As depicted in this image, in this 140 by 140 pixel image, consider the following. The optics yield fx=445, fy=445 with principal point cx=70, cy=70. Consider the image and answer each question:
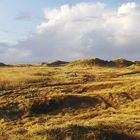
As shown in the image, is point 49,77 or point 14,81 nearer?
point 14,81

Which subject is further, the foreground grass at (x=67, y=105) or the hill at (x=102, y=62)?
the hill at (x=102, y=62)

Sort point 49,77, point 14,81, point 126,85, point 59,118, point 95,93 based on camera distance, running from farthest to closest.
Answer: point 49,77 → point 14,81 → point 126,85 → point 95,93 → point 59,118

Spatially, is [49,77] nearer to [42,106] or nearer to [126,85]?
[126,85]

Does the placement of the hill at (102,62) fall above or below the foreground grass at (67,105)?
above

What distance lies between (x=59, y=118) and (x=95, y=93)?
8720 mm

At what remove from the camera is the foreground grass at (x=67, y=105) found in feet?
91.3

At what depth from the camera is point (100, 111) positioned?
40938mm

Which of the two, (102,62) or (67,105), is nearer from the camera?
(67,105)

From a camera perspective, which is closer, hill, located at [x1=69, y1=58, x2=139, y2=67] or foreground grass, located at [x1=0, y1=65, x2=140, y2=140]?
foreground grass, located at [x1=0, y1=65, x2=140, y2=140]

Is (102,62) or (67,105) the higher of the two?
(102,62)

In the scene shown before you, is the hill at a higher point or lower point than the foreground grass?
higher

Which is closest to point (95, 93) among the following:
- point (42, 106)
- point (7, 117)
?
point (42, 106)

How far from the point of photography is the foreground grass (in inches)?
1095

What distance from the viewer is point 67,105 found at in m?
43.4
